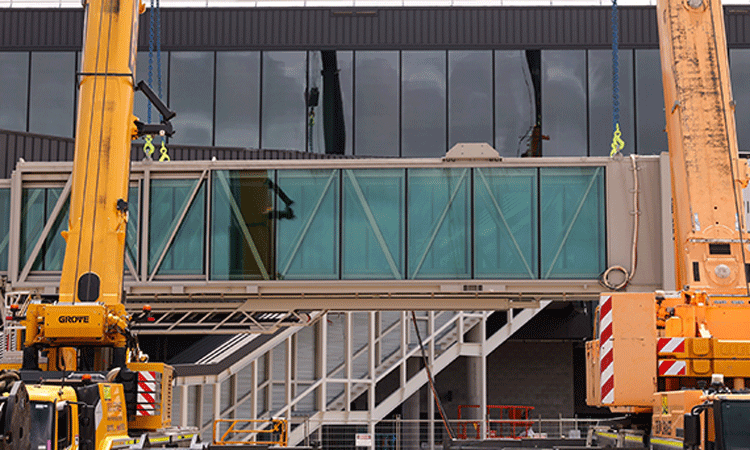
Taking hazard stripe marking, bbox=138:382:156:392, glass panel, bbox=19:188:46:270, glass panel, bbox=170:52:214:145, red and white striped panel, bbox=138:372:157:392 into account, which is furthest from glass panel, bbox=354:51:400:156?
hazard stripe marking, bbox=138:382:156:392

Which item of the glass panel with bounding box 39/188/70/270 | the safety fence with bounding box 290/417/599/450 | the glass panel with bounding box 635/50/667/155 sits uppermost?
the glass panel with bounding box 635/50/667/155

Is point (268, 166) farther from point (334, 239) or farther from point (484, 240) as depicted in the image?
point (484, 240)

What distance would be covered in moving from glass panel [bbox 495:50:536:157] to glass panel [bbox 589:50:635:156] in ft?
8.60

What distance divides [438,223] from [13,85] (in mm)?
24468

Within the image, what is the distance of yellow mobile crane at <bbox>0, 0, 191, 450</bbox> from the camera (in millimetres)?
15305

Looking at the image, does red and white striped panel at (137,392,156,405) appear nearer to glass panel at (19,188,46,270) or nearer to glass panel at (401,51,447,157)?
glass panel at (19,188,46,270)

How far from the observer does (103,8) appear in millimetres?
18703

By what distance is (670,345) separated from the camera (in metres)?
14.6

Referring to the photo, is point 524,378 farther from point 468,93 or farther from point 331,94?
point 331,94

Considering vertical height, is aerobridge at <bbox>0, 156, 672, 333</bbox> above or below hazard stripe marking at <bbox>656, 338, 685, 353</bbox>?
above

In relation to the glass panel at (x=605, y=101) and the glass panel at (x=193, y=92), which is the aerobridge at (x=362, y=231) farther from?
the glass panel at (x=605, y=101)

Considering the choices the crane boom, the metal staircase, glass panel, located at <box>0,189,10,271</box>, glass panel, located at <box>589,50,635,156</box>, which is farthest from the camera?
glass panel, located at <box>589,50,635,156</box>

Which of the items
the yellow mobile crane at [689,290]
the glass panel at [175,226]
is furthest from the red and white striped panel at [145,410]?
the glass panel at [175,226]

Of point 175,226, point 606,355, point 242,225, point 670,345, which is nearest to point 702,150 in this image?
point 670,345
